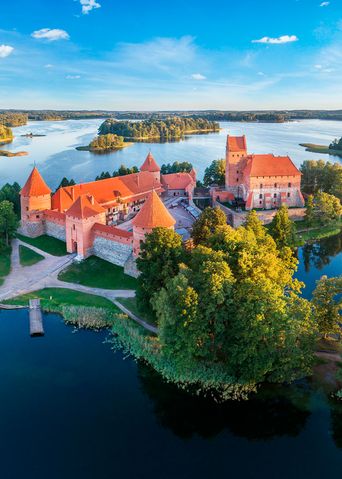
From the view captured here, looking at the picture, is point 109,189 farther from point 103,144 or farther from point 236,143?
point 103,144

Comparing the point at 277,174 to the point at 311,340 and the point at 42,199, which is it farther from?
the point at 311,340

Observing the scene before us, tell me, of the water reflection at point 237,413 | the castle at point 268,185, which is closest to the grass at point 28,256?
the water reflection at point 237,413

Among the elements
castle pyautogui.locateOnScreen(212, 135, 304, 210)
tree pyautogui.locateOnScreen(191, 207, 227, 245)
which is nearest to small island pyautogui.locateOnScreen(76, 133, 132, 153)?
castle pyautogui.locateOnScreen(212, 135, 304, 210)

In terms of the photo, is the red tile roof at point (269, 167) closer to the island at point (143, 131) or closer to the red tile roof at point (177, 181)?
the red tile roof at point (177, 181)

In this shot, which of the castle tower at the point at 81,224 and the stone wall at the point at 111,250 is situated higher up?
the castle tower at the point at 81,224

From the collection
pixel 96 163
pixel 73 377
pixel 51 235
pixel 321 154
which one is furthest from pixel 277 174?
pixel 321 154

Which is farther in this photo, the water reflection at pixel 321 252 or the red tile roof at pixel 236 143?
the red tile roof at pixel 236 143

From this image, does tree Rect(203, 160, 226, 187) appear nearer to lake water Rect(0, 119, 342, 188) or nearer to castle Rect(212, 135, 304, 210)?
castle Rect(212, 135, 304, 210)
